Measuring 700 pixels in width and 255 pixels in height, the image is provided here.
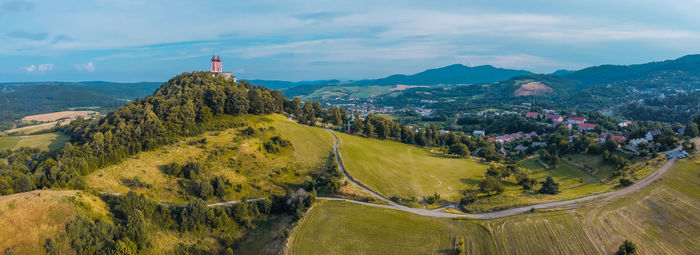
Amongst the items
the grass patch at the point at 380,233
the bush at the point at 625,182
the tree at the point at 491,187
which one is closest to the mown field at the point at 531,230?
the grass patch at the point at 380,233

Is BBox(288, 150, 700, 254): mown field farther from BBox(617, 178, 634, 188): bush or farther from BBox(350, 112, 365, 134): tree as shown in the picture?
Result: BBox(350, 112, 365, 134): tree

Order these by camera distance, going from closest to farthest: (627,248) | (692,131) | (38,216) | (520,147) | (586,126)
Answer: (627,248) < (38,216) < (692,131) < (520,147) < (586,126)

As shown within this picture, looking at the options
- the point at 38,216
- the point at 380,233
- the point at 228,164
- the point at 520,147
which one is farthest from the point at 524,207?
the point at 38,216

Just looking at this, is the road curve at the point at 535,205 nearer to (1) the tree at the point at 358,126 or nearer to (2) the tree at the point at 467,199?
(2) the tree at the point at 467,199

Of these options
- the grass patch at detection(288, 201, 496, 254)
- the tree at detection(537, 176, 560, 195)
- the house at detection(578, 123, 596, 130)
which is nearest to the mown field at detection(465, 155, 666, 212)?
the tree at detection(537, 176, 560, 195)

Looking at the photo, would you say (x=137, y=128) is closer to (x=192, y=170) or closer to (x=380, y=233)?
(x=192, y=170)

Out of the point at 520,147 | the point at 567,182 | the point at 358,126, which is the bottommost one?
the point at 520,147

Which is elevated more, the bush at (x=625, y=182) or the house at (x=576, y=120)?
the house at (x=576, y=120)
